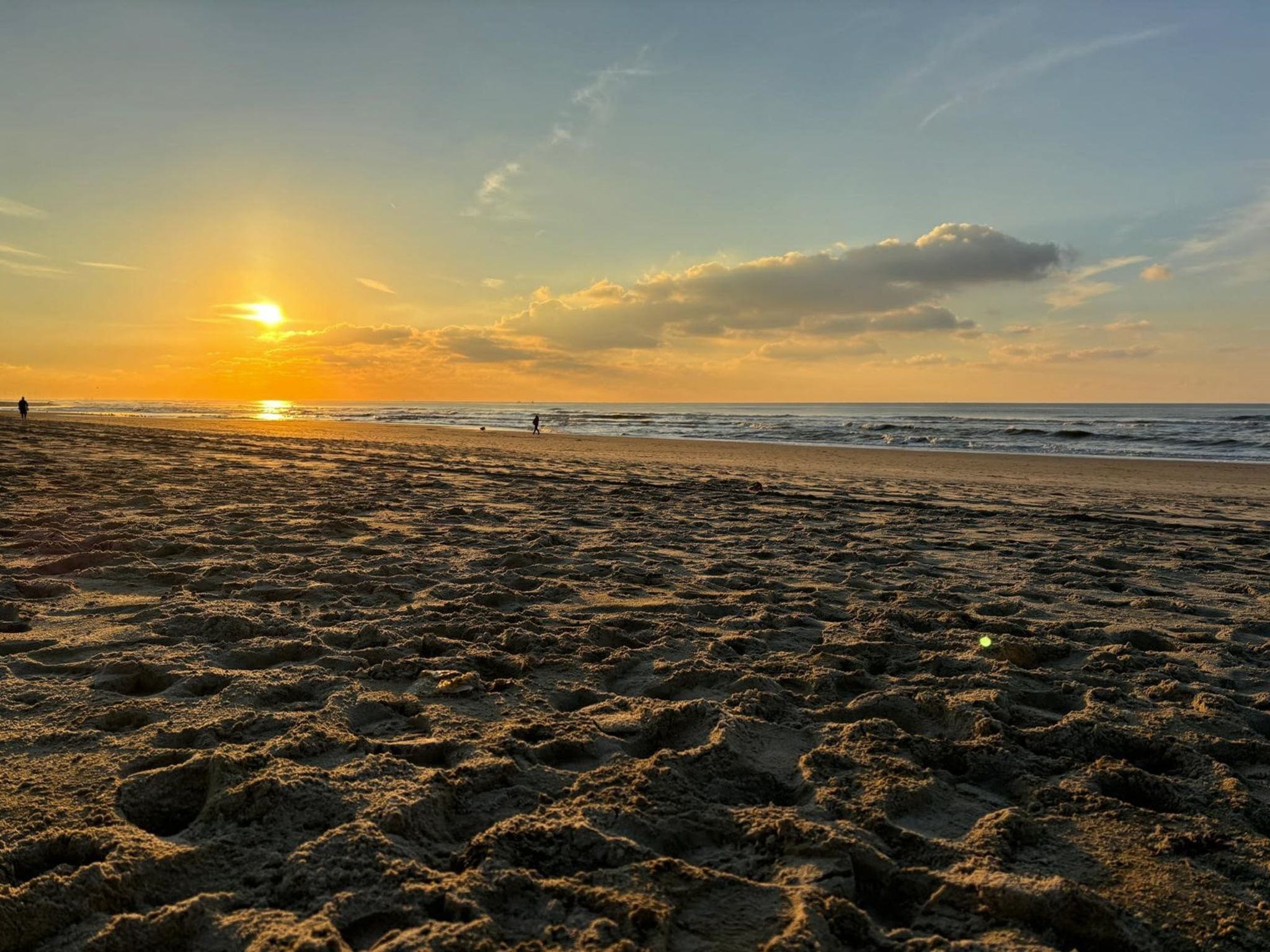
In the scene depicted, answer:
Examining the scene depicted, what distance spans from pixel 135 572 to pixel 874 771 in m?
5.39

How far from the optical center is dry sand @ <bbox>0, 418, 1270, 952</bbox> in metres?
2.03

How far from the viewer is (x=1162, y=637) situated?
4.55 m

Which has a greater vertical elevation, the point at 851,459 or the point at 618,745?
the point at 851,459

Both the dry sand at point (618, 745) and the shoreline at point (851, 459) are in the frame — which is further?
the shoreline at point (851, 459)

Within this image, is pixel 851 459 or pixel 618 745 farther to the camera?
pixel 851 459

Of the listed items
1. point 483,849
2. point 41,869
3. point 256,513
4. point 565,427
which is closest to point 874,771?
point 483,849

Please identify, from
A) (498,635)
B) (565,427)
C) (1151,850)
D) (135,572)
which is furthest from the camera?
(565,427)

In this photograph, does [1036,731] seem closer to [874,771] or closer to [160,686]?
[874,771]

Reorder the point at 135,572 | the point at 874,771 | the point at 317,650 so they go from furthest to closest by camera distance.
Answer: the point at 135,572, the point at 317,650, the point at 874,771

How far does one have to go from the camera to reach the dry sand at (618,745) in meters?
2.03

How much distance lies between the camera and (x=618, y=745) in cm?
302

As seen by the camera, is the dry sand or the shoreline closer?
the dry sand

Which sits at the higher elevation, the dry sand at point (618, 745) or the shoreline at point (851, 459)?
the shoreline at point (851, 459)

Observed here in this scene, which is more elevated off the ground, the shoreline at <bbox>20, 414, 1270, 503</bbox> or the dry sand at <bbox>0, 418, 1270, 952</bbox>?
the shoreline at <bbox>20, 414, 1270, 503</bbox>
